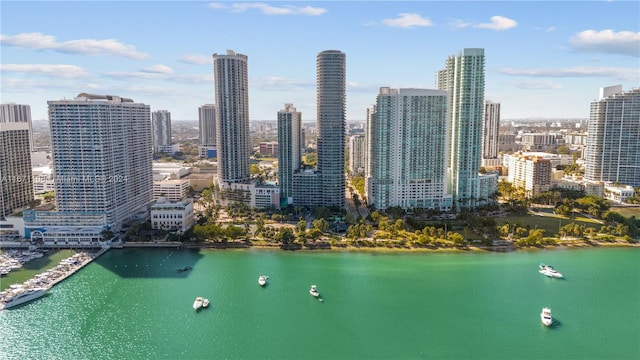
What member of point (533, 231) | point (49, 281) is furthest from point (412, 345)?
point (49, 281)

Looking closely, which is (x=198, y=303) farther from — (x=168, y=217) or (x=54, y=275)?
(x=168, y=217)

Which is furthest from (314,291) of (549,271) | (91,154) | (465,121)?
(465,121)

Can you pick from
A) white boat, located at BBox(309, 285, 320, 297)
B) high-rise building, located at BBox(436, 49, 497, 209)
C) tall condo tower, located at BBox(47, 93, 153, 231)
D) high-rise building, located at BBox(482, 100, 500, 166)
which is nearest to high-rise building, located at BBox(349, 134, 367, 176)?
high-rise building, located at BBox(482, 100, 500, 166)

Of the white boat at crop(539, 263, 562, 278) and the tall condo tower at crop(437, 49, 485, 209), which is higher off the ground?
the tall condo tower at crop(437, 49, 485, 209)

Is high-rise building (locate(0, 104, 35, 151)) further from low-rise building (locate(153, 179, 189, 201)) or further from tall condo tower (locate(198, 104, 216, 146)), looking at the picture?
low-rise building (locate(153, 179, 189, 201))

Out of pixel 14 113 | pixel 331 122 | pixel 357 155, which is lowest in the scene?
pixel 357 155

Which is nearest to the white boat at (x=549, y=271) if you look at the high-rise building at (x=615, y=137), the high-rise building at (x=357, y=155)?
the high-rise building at (x=615, y=137)
